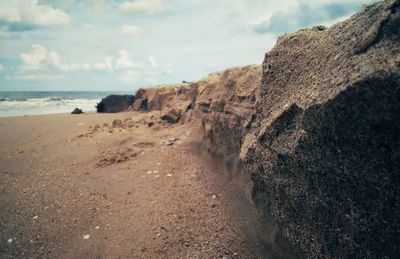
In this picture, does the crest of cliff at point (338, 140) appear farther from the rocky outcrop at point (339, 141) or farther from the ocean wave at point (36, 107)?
the ocean wave at point (36, 107)

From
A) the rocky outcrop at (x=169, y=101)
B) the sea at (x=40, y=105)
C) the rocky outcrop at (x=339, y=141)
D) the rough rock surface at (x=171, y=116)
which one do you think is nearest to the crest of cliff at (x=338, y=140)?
the rocky outcrop at (x=339, y=141)

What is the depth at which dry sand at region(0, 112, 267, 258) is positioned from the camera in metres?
3.83

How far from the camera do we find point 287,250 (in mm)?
2898

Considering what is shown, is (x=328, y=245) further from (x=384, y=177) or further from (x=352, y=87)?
(x=352, y=87)

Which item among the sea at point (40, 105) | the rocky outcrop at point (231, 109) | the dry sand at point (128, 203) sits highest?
the rocky outcrop at point (231, 109)

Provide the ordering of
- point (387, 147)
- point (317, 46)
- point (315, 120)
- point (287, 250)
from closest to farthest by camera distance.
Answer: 1. point (387, 147)
2. point (315, 120)
3. point (317, 46)
4. point (287, 250)

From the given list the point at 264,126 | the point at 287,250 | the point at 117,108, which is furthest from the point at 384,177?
the point at 117,108

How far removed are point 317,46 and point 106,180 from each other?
14.2 feet

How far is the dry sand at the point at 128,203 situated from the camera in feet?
12.6

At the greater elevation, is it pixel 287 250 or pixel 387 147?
pixel 387 147

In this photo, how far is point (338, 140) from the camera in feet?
6.21

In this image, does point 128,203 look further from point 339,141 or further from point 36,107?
point 36,107

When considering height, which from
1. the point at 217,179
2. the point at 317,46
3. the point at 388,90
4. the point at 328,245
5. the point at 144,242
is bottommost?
the point at 144,242

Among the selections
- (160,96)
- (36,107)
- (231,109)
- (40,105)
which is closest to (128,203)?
(231,109)
